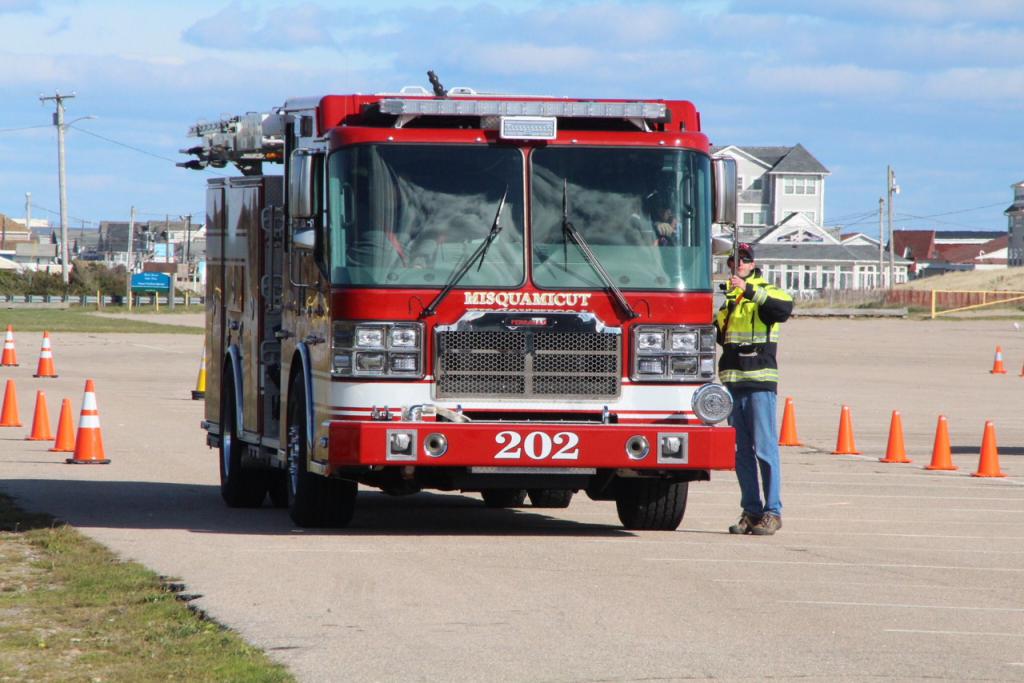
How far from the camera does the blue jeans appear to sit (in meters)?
12.2

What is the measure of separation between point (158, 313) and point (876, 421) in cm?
5283

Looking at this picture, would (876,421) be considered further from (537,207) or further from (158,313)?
(158,313)

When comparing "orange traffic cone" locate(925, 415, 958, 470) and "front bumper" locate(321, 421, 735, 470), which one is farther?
"orange traffic cone" locate(925, 415, 958, 470)

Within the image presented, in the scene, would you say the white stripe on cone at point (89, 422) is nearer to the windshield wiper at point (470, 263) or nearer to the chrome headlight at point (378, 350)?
the chrome headlight at point (378, 350)

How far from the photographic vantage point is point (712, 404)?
11492 millimetres

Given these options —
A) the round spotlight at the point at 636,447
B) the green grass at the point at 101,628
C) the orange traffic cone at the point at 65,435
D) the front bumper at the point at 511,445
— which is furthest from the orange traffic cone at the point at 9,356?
the round spotlight at the point at 636,447

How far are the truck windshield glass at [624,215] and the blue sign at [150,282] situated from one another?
7633 centimetres

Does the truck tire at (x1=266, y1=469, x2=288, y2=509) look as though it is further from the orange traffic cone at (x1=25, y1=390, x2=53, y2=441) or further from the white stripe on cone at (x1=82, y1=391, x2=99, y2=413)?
the orange traffic cone at (x1=25, y1=390, x2=53, y2=441)

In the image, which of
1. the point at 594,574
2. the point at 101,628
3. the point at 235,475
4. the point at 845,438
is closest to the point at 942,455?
the point at 845,438

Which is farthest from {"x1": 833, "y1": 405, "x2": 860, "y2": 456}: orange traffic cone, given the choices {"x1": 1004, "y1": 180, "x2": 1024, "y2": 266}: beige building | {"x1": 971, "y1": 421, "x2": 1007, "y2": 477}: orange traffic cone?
{"x1": 1004, "y1": 180, "x2": 1024, "y2": 266}: beige building

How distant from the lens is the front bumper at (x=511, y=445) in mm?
11117

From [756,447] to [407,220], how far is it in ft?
9.54

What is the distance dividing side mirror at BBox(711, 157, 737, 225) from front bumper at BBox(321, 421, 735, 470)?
1372mm

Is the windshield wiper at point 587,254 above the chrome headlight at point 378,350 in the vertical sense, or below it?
above
